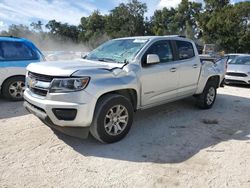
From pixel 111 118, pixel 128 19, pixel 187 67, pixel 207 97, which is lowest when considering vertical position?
pixel 207 97

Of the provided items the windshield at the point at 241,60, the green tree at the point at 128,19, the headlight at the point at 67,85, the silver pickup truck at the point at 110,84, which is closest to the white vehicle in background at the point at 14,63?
the silver pickup truck at the point at 110,84

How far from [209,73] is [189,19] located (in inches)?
2217

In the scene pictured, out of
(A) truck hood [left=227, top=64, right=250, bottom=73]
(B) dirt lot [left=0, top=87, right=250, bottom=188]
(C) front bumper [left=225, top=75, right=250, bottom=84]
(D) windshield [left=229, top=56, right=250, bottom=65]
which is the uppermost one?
(D) windshield [left=229, top=56, right=250, bottom=65]

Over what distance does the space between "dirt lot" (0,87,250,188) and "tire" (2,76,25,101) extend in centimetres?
129

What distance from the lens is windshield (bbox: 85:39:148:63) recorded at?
16.0 feet

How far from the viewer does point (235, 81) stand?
11.1 metres

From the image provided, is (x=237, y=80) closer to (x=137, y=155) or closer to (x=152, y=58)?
(x=152, y=58)

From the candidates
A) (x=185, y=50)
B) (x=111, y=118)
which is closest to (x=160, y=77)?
(x=185, y=50)

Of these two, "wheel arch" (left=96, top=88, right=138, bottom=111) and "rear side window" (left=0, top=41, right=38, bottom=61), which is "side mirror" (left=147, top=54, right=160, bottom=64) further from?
"rear side window" (left=0, top=41, right=38, bottom=61)

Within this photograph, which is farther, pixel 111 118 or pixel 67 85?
pixel 111 118

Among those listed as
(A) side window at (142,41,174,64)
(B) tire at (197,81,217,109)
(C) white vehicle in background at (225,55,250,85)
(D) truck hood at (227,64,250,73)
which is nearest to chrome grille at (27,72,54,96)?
(A) side window at (142,41,174,64)

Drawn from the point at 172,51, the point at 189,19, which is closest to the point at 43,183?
the point at 172,51

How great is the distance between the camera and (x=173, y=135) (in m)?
4.86

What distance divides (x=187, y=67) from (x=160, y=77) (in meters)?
1.03
